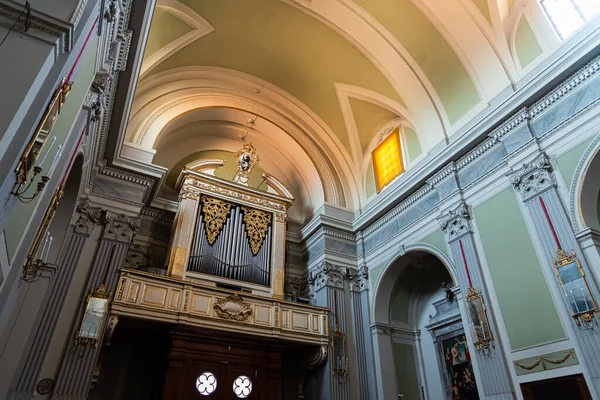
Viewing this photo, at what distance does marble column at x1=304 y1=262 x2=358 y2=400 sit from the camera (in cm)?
866

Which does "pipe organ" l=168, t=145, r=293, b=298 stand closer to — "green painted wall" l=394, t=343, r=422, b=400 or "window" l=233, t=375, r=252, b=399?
"window" l=233, t=375, r=252, b=399

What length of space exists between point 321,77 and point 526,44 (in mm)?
4888

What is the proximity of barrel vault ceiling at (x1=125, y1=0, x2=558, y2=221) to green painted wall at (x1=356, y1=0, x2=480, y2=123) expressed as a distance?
0.02 m

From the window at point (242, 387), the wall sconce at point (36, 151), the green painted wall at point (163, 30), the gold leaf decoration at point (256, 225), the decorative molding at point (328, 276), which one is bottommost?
the window at point (242, 387)

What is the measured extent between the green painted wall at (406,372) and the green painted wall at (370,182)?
4.00 m

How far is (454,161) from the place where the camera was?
8391 mm

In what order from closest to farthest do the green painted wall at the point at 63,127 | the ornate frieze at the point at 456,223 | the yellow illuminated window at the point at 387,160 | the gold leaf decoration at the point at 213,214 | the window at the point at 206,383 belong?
the green painted wall at the point at 63,127 < the ornate frieze at the point at 456,223 < the window at the point at 206,383 < the gold leaf decoration at the point at 213,214 < the yellow illuminated window at the point at 387,160

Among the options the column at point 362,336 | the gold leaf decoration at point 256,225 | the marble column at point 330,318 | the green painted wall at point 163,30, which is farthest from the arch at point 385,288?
the green painted wall at point 163,30

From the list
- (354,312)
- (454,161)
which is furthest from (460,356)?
(454,161)

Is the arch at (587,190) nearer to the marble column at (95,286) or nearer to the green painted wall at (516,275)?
the green painted wall at (516,275)

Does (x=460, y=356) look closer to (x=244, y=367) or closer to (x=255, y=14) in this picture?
(x=244, y=367)

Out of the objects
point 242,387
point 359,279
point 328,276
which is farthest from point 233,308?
point 359,279

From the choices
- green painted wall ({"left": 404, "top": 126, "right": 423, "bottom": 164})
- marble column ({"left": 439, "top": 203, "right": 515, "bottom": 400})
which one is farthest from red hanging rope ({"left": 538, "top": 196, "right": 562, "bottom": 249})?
green painted wall ({"left": 404, "top": 126, "right": 423, "bottom": 164})

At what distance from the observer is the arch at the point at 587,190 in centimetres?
596
